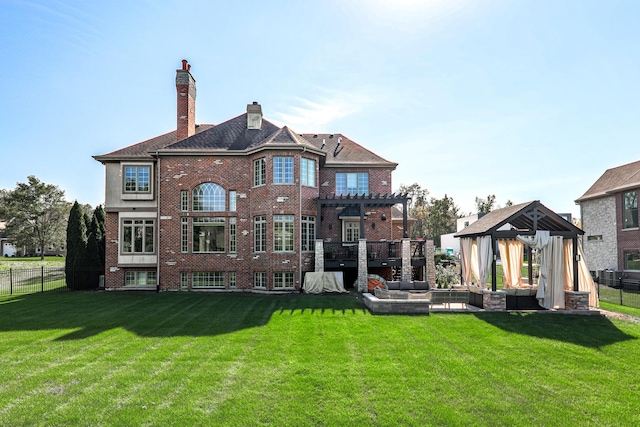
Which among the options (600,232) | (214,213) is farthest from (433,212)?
(214,213)

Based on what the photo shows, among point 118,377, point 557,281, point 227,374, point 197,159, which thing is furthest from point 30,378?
point 557,281

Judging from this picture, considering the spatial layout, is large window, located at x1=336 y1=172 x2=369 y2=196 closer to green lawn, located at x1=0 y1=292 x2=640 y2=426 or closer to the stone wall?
green lawn, located at x1=0 y1=292 x2=640 y2=426

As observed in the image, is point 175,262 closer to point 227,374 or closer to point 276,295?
point 276,295

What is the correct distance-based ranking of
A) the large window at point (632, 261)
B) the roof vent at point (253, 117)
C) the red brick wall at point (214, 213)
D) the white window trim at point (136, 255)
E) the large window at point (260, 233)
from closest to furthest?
1. the large window at point (260, 233)
2. the red brick wall at point (214, 213)
3. the white window trim at point (136, 255)
4. the roof vent at point (253, 117)
5. the large window at point (632, 261)

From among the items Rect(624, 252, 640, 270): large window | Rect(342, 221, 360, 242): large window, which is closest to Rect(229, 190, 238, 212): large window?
Rect(342, 221, 360, 242): large window

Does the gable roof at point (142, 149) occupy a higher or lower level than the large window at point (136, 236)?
higher

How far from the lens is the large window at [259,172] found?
60.7 ft

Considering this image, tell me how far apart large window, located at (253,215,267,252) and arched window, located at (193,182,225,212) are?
2170 mm

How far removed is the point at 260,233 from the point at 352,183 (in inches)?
252

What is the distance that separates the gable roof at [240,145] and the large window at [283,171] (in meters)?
0.78

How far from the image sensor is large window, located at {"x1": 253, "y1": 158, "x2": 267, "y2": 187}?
18.5 metres

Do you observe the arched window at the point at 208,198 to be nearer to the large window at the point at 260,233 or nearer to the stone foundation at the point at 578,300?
the large window at the point at 260,233

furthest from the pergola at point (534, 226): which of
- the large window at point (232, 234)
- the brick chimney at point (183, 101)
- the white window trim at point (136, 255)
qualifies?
the brick chimney at point (183, 101)

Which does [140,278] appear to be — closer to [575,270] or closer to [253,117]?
[253,117]
